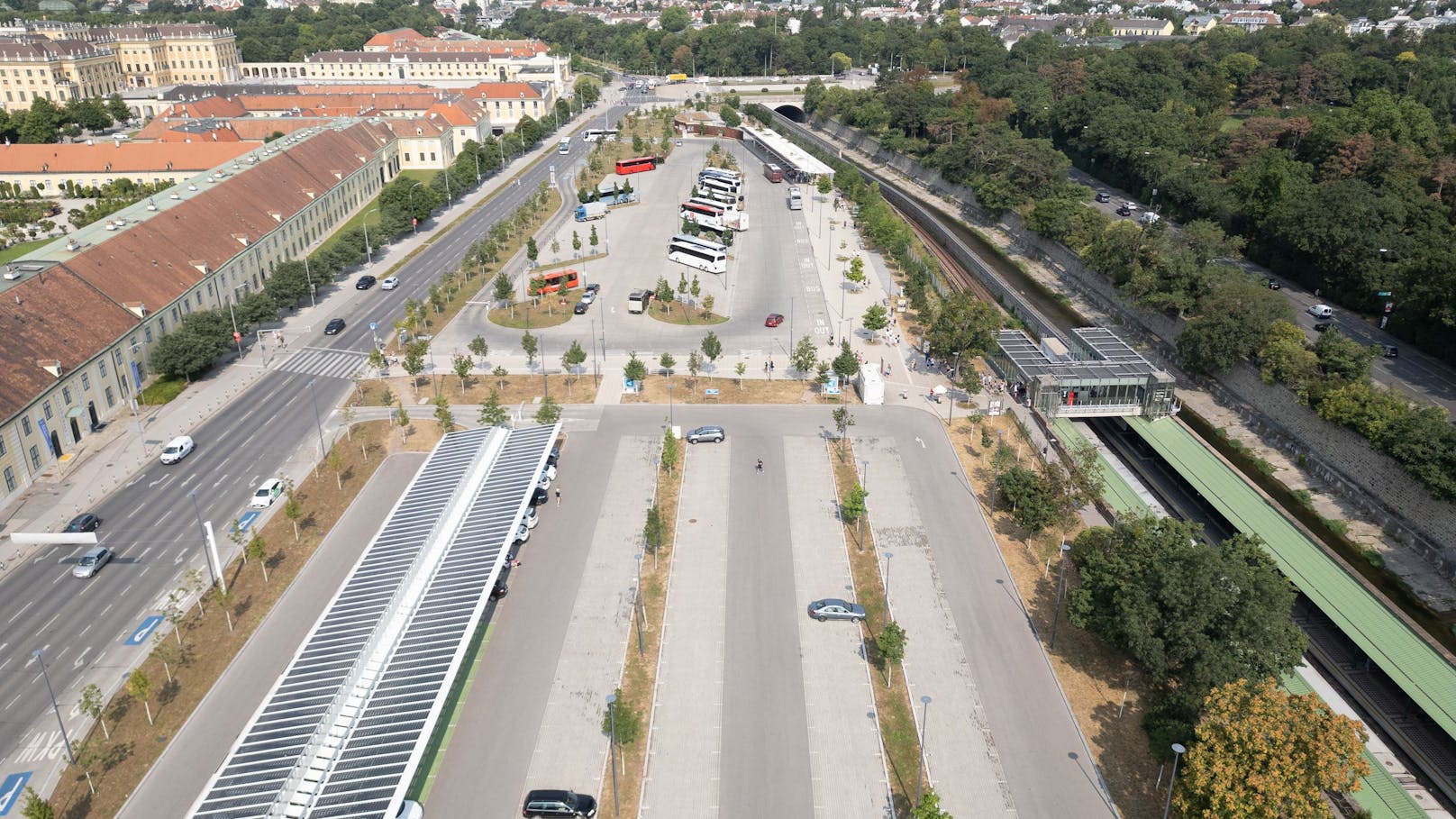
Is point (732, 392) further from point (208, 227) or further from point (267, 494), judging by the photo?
point (208, 227)

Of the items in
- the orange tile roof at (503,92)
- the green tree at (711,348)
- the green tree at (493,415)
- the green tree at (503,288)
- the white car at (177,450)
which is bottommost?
the white car at (177,450)

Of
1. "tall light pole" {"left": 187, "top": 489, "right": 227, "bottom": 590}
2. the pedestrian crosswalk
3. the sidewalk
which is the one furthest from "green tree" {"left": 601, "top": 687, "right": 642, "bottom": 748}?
the pedestrian crosswalk

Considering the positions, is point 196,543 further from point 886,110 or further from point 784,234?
point 886,110

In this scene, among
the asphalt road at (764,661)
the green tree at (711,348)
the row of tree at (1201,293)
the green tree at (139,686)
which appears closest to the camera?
the asphalt road at (764,661)

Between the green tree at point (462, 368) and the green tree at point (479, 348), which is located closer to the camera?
the green tree at point (462, 368)

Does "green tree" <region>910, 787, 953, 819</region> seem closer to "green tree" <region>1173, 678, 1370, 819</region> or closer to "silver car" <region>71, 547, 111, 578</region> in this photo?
"green tree" <region>1173, 678, 1370, 819</region>

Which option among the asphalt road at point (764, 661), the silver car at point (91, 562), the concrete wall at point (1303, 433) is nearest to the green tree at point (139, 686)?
the silver car at point (91, 562)

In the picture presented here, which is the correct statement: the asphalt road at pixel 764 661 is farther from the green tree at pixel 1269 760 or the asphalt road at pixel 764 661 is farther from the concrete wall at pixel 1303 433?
the concrete wall at pixel 1303 433

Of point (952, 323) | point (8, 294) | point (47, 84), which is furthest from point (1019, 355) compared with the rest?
point (47, 84)
